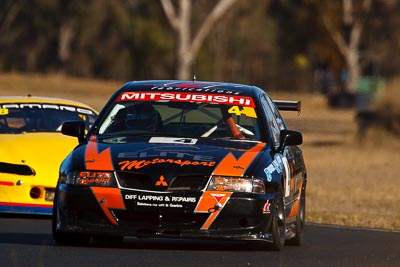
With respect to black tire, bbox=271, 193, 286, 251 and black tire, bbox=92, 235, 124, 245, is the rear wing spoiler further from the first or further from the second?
black tire, bbox=92, 235, 124, 245

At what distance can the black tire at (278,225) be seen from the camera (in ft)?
34.6

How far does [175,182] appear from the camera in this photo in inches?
402

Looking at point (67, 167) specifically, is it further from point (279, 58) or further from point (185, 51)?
point (279, 58)

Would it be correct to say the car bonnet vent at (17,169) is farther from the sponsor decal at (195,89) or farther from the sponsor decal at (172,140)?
the sponsor decal at (172,140)

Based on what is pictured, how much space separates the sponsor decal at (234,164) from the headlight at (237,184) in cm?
4

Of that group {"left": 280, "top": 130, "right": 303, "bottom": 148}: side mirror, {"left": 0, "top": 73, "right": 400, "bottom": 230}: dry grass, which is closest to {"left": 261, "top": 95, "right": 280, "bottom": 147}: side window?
{"left": 280, "top": 130, "right": 303, "bottom": 148}: side mirror

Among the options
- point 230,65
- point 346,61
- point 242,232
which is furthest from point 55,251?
point 230,65

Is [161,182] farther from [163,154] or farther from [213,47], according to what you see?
[213,47]

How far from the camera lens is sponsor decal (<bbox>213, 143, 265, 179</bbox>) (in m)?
10.3

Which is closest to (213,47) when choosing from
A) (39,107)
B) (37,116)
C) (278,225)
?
(39,107)

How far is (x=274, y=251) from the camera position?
434 inches

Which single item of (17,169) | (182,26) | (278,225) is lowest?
(182,26)

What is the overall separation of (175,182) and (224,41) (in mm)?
60464

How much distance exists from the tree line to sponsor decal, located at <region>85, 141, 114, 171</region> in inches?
2047
